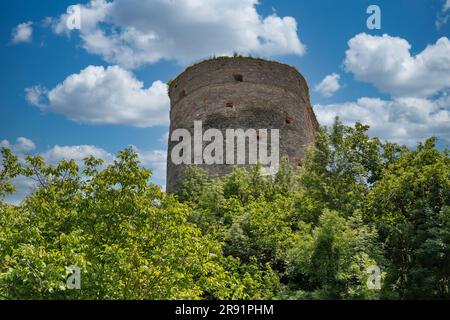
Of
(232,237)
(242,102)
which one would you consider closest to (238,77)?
(242,102)

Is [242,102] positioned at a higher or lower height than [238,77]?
lower

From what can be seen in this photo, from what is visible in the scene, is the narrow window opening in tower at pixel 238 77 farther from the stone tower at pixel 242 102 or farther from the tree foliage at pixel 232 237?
the tree foliage at pixel 232 237

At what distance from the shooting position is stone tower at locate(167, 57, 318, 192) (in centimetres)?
2055

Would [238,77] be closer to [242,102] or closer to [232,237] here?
[242,102]

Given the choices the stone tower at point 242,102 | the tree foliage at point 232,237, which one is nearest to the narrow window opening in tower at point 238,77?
the stone tower at point 242,102

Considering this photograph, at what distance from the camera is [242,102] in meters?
20.8

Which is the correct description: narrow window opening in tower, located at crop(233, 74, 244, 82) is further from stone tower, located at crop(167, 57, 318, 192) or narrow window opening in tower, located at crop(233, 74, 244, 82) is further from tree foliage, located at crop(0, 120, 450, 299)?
tree foliage, located at crop(0, 120, 450, 299)

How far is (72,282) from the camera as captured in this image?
684 centimetres

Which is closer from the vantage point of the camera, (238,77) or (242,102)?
(242,102)

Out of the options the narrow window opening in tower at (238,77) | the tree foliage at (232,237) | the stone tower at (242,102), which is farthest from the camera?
the narrow window opening in tower at (238,77)

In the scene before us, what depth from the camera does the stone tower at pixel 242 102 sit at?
2055cm
